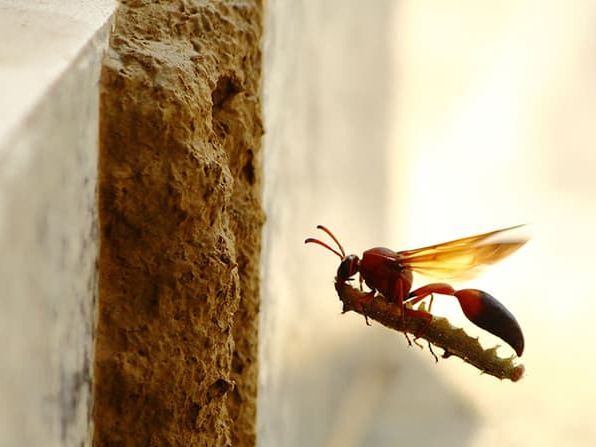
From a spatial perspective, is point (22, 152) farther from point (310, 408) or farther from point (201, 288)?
point (310, 408)

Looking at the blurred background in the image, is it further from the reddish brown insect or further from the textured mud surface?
the textured mud surface

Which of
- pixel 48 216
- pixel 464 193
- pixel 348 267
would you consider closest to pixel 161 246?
pixel 48 216

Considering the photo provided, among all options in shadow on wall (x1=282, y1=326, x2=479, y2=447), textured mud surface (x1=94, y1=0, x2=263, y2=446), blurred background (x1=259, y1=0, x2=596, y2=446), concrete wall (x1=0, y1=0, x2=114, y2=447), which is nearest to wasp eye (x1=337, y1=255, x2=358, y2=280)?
textured mud surface (x1=94, y1=0, x2=263, y2=446)

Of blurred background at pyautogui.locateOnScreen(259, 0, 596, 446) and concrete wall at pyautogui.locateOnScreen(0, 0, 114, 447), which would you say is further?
blurred background at pyautogui.locateOnScreen(259, 0, 596, 446)

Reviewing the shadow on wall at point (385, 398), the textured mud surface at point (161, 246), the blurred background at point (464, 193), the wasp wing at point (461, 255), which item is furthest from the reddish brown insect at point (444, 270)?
the shadow on wall at point (385, 398)

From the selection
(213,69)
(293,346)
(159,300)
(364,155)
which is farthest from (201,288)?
(364,155)

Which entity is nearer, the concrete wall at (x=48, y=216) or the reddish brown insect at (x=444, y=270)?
the concrete wall at (x=48, y=216)

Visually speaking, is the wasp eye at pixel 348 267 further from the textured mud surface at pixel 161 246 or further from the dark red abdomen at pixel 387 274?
the textured mud surface at pixel 161 246
